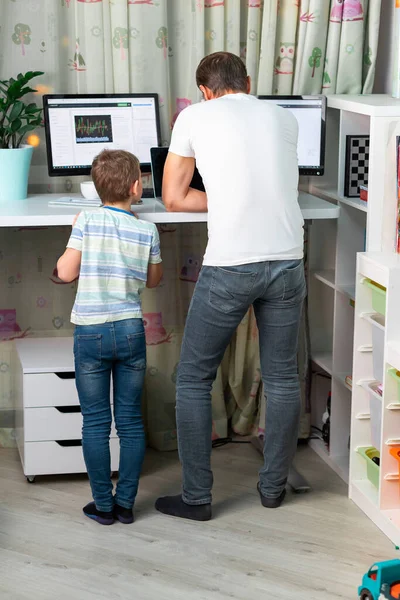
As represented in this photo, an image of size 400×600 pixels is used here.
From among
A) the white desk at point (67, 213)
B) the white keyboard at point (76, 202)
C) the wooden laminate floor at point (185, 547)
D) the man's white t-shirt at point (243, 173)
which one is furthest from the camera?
the white keyboard at point (76, 202)

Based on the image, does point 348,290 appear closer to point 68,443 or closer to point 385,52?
point 385,52

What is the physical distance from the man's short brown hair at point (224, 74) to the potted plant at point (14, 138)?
639mm

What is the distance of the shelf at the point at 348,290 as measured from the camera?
287cm

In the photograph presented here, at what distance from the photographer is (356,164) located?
2873 mm

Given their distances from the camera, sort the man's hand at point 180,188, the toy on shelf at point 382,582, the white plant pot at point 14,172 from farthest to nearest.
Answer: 1. the white plant pot at point 14,172
2. the man's hand at point 180,188
3. the toy on shelf at point 382,582

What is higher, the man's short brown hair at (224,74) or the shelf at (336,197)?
the man's short brown hair at (224,74)

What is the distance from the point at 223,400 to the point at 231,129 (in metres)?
1.20

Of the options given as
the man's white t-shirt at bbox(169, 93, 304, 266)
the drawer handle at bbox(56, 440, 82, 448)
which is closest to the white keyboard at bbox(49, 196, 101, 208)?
the man's white t-shirt at bbox(169, 93, 304, 266)

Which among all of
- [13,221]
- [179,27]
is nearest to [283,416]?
[13,221]

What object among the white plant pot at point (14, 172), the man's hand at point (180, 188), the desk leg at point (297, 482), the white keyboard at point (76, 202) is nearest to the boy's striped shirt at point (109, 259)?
the man's hand at point (180, 188)

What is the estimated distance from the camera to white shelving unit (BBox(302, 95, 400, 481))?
103 inches

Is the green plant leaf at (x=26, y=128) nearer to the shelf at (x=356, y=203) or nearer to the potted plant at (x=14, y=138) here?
the potted plant at (x=14, y=138)

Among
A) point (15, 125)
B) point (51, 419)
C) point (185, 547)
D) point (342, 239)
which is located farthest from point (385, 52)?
point (185, 547)

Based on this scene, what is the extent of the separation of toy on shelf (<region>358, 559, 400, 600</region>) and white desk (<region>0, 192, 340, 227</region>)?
3.49 ft
